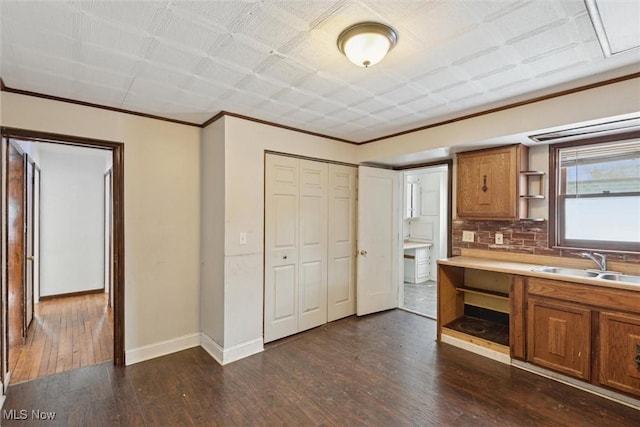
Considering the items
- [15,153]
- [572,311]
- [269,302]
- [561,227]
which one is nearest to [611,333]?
[572,311]

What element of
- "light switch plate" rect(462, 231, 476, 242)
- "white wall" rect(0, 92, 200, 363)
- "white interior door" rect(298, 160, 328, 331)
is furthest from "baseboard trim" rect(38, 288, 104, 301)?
"light switch plate" rect(462, 231, 476, 242)

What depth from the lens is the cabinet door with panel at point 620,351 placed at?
86.0 inches

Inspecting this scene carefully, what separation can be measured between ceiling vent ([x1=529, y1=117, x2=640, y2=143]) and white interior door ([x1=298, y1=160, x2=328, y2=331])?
7.23ft

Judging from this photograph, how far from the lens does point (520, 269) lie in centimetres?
278

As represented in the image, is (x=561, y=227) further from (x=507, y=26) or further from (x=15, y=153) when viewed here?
(x=15, y=153)

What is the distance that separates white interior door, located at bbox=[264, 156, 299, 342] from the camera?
3312 mm

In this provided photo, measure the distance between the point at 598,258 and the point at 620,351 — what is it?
794 mm

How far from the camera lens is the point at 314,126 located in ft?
11.3

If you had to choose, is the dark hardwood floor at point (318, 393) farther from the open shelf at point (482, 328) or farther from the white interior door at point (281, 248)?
the white interior door at point (281, 248)

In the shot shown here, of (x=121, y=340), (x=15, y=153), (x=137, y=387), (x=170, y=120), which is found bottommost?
(x=137, y=387)

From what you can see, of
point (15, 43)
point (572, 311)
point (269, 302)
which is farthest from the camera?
point (269, 302)

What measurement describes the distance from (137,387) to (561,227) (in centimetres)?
407

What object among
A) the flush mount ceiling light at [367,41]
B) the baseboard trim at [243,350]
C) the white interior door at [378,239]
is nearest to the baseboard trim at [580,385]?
the white interior door at [378,239]

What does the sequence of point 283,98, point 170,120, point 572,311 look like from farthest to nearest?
point 170,120, point 283,98, point 572,311
